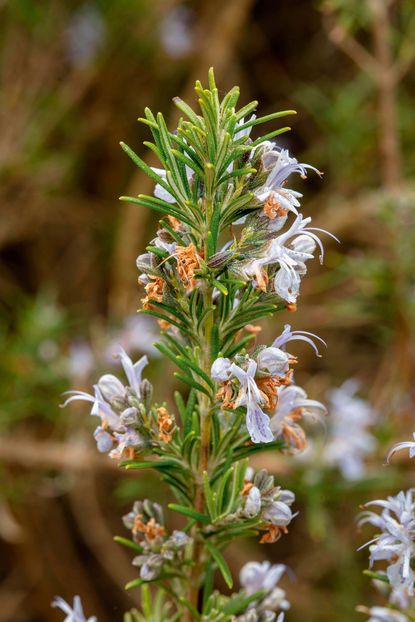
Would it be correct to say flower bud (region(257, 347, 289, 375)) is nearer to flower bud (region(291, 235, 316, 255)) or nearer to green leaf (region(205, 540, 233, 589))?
flower bud (region(291, 235, 316, 255))

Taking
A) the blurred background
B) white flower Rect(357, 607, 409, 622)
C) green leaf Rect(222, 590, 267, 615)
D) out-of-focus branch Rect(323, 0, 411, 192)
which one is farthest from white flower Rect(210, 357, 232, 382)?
out-of-focus branch Rect(323, 0, 411, 192)

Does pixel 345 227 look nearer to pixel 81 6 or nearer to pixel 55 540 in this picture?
pixel 81 6

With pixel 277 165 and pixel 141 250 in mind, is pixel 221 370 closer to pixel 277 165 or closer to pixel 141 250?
pixel 277 165

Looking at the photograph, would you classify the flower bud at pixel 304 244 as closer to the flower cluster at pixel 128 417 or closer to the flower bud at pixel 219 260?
the flower bud at pixel 219 260

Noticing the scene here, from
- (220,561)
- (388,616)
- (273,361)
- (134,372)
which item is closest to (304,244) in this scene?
(273,361)

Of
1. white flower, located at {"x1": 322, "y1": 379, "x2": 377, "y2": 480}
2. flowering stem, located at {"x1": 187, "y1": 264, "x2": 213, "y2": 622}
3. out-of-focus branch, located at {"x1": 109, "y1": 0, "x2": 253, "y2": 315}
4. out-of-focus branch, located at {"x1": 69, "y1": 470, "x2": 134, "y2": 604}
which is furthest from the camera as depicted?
out-of-focus branch, located at {"x1": 109, "y1": 0, "x2": 253, "y2": 315}

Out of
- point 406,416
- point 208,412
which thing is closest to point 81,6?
point 406,416
